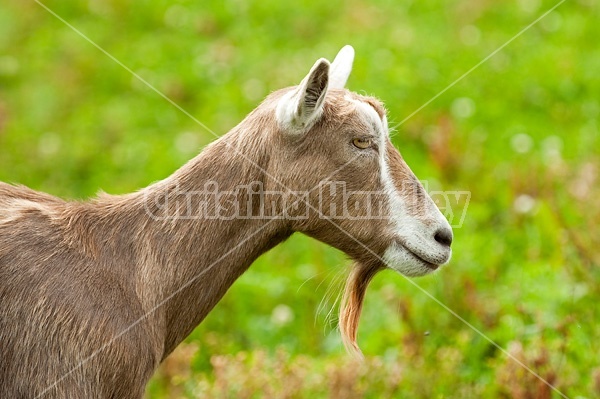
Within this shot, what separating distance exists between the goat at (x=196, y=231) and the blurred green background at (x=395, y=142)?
61 centimetres

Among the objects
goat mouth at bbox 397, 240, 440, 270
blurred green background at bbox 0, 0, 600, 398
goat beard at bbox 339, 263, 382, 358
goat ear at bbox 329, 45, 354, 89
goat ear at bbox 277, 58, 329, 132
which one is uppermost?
goat ear at bbox 277, 58, 329, 132

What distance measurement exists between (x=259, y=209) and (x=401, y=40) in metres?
6.43

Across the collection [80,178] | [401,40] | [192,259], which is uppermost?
[192,259]

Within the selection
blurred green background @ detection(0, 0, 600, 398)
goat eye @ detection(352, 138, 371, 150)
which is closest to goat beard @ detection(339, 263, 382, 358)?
blurred green background @ detection(0, 0, 600, 398)

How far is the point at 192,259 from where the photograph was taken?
4.17 meters

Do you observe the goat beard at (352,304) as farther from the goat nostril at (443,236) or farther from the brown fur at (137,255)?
the goat nostril at (443,236)

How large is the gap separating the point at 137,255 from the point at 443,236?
1.41 metres

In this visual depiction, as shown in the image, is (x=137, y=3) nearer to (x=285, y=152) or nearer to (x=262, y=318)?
(x=262, y=318)

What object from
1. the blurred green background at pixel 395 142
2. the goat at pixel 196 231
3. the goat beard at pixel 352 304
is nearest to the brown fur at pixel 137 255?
the goat at pixel 196 231

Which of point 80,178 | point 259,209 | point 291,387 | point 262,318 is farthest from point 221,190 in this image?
point 80,178

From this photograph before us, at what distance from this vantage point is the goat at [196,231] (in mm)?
3859

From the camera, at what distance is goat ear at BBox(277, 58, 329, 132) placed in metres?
3.91

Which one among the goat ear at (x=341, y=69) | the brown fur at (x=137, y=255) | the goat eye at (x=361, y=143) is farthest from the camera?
the goat ear at (x=341, y=69)

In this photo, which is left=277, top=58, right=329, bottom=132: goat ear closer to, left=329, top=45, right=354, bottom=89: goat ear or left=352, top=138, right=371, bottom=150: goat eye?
left=352, top=138, right=371, bottom=150: goat eye
